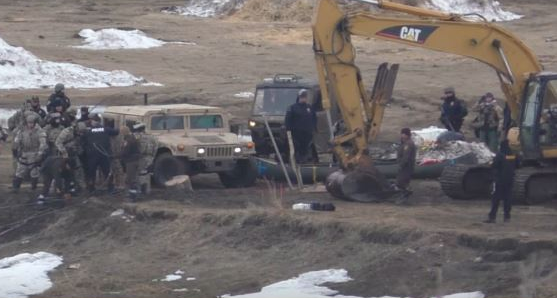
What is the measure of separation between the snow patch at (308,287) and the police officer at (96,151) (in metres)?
6.96

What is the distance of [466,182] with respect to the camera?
74.3 feet

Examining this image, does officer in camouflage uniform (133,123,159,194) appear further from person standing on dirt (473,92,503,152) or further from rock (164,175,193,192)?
person standing on dirt (473,92,503,152)

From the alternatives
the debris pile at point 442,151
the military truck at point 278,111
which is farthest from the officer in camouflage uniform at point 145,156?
the debris pile at point 442,151

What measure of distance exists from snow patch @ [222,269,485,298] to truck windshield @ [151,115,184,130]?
8251mm

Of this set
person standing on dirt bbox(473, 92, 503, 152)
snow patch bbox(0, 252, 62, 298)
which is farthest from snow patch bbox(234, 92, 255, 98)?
snow patch bbox(0, 252, 62, 298)

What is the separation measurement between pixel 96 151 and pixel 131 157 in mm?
761

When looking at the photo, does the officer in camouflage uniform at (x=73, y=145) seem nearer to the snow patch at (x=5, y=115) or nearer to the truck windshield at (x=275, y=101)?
the truck windshield at (x=275, y=101)

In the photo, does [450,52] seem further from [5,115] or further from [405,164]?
[5,115]

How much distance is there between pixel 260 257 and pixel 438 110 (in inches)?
756

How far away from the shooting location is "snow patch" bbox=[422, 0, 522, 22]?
6250 centimetres

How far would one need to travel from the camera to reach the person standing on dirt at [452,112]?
91.7 ft

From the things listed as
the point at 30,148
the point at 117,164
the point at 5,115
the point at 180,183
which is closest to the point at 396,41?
the point at 180,183

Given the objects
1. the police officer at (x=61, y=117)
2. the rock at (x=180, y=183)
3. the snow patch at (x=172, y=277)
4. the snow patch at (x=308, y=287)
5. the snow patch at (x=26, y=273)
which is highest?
the police officer at (x=61, y=117)

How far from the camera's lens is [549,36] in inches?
2165
